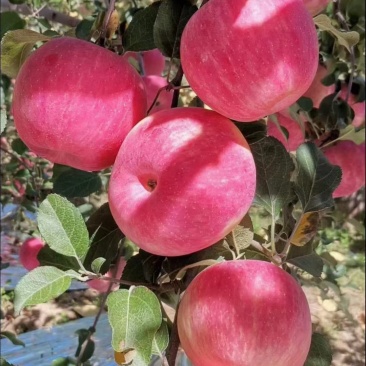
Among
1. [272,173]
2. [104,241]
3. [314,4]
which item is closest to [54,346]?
[104,241]

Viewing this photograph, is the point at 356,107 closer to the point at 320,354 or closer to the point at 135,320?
the point at 320,354

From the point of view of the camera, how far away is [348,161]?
1043mm

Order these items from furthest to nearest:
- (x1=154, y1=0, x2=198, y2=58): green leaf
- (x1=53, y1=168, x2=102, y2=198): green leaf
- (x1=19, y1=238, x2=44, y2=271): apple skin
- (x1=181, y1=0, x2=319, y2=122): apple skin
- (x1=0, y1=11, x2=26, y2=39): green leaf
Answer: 1. (x1=19, y1=238, x2=44, y2=271): apple skin
2. (x1=0, y1=11, x2=26, y2=39): green leaf
3. (x1=53, y1=168, x2=102, y2=198): green leaf
4. (x1=154, y1=0, x2=198, y2=58): green leaf
5. (x1=181, y1=0, x2=319, y2=122): apple skin

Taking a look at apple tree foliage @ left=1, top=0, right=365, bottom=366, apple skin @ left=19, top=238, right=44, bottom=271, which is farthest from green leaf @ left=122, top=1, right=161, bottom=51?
apple skin @ left=19, top=238, right=44, bottom=271

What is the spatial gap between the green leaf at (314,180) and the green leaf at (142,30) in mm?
230

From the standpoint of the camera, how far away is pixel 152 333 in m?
0.56

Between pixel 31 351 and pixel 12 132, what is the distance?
0.80 m

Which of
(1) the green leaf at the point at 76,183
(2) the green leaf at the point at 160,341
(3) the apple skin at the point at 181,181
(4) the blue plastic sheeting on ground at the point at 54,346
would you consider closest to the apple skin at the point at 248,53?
(3) the apple skin at the point at 181,181

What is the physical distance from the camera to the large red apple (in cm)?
55

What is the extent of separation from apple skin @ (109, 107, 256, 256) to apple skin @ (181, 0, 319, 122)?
0.04m

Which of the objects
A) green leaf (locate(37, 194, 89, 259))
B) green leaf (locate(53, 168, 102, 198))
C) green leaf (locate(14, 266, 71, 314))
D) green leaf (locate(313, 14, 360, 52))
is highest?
green leaf (locate(313, 14, 360, 52))

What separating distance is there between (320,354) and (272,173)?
0.23 m

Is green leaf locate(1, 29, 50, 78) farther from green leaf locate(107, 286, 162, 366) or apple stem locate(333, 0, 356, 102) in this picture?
apple stem locate(333, 0, 356, 102)

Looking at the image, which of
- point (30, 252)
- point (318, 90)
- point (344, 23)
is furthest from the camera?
point (30, 252)
